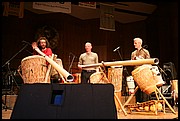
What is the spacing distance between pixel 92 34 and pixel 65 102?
705cm

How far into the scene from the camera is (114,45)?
8.66 meters

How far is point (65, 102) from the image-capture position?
5.46 ft

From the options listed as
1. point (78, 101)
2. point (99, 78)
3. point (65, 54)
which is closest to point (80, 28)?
point (65, 54)

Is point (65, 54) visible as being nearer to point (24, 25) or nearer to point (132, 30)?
point (24, 25)

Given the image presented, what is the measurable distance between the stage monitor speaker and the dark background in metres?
5.38

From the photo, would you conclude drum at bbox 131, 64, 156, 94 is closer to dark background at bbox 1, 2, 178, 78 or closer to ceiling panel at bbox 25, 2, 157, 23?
dark background at bbox 1, 2, 178, 78

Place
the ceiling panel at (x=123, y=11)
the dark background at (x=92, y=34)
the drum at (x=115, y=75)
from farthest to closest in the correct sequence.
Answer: the ceiling panel at (x=123, y=11) → the dark background at (x=92, y=34) → the drum at (x=115, y=75)

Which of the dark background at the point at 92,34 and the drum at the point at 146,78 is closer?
the drum at the point at 146,78

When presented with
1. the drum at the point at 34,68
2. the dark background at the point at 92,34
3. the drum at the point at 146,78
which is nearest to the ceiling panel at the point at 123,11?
the dark background at the point at 92,34

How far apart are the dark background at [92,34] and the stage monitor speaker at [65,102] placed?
5383 mm

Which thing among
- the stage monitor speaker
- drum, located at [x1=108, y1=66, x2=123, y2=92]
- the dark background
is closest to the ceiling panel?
the dark background

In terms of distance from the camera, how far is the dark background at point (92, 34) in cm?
711

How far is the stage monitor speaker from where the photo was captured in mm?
1645

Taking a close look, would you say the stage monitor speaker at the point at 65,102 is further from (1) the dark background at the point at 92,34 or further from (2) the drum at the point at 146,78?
(1) the dark background at the point at 92,34
